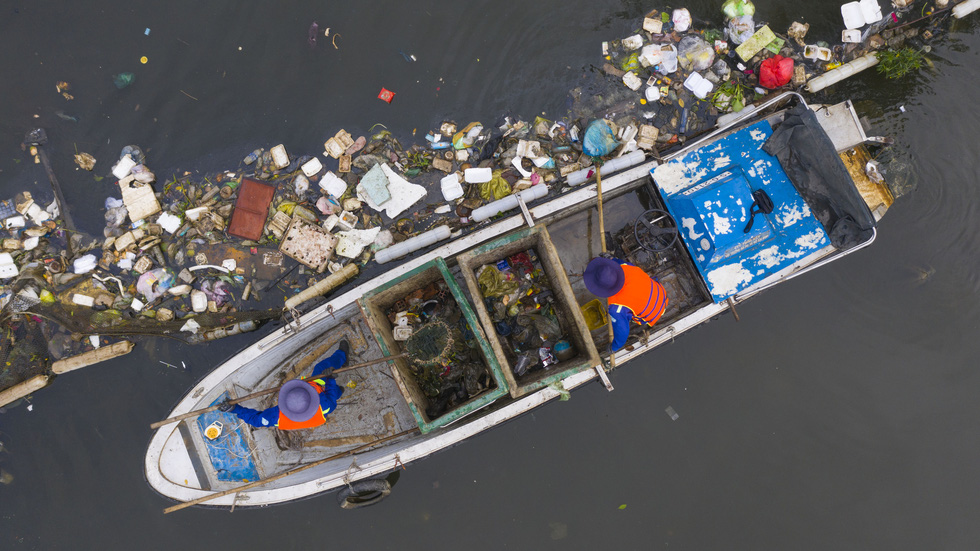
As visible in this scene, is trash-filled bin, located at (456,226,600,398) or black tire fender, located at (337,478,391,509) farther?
black tire fender, located at (337,478,391,509)

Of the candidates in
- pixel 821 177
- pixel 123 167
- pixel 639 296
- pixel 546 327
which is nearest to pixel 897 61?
pixel 821 177

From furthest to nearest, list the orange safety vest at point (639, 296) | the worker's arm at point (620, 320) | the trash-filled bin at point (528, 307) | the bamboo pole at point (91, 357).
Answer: the bamboo pole at point (91, 357) < the trash-filled bin at point (528, 307) < the worker's arm at point (620, 320) < the orange safety vest at point (639, 296)

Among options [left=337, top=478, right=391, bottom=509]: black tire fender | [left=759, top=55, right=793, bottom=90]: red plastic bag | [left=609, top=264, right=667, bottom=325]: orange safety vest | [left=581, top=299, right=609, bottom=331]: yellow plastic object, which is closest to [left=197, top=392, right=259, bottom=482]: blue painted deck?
[left=337, top=478, right=391, bottom=509]: black tire fender

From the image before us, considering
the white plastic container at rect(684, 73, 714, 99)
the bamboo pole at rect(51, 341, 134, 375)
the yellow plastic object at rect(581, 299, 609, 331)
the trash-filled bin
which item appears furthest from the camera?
the white plastic container at rect(684, 73, 714, 99)

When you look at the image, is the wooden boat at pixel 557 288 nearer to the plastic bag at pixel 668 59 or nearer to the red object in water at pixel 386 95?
the plastic bag at pixel 668 59

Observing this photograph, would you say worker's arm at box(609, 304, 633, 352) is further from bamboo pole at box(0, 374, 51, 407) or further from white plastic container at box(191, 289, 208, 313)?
bamboo pole at box(0, 374, 51, 407)

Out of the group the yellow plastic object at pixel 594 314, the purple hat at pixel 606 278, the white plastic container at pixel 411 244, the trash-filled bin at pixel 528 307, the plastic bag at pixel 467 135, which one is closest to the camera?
the purple hat at pixel 606 278

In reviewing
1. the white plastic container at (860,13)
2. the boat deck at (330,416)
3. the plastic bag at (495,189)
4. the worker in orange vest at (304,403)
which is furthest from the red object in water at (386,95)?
the white plastic container at (860,13)
